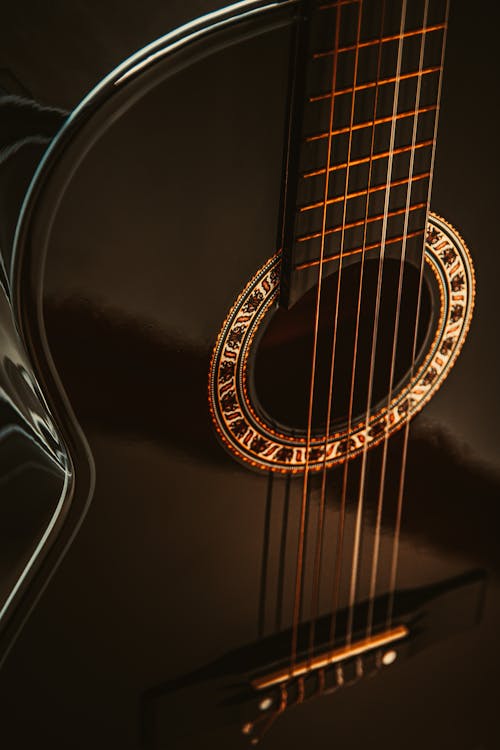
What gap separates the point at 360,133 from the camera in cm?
59

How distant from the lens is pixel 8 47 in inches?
19.2

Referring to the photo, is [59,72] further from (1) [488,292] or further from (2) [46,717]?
(2) [46,717]

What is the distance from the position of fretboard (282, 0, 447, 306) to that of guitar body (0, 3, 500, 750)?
1 centimetres

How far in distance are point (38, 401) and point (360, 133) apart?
26cm

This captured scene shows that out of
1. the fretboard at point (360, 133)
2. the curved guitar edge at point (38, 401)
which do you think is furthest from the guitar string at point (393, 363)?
the curved guitar edge at point (38, 401)

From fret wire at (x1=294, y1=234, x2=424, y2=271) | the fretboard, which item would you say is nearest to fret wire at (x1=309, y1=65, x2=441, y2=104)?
the fretboard

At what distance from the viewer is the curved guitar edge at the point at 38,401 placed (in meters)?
0.51

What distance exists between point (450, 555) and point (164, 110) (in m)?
0.48

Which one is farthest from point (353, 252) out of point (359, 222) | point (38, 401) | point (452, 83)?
point (38, 401)

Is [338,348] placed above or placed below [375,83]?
below

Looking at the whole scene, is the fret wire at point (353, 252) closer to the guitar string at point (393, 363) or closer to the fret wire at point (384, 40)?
the guitar string at point (393, 363)

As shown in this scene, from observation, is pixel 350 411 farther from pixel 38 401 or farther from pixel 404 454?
pixel 38 401

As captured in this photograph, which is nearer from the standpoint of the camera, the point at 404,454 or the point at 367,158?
the point at 367,158

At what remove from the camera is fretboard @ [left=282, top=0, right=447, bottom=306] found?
1.83 feet
